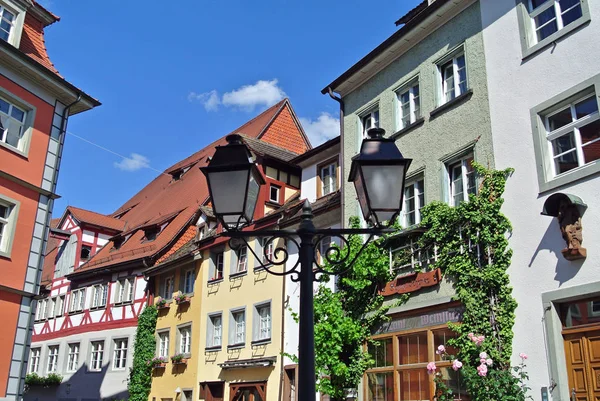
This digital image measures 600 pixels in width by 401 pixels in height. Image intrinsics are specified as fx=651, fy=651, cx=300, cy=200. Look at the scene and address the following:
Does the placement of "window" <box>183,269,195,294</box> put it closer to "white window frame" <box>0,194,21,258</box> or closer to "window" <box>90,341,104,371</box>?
"window" <box>90,341,104,371</box>

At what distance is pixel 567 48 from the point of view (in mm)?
11055

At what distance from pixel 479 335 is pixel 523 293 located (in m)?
1.04

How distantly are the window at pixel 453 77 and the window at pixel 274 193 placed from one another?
9787 mm

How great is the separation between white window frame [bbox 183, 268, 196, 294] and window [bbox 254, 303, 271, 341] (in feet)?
14.3

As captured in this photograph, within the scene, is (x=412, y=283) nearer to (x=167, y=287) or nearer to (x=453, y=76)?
(x=453, y=76)

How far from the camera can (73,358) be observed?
2847 cm

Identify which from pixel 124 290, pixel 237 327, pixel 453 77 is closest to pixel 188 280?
pixel 237 327

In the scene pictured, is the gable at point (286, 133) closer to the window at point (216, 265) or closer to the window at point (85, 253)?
the window at point (216, 265)

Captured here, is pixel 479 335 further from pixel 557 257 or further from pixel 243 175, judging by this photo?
pixel 243 175

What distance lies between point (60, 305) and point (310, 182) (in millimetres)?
16895

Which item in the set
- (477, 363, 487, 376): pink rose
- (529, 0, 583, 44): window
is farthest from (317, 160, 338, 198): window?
(477, 363, 487, 376): pink rose

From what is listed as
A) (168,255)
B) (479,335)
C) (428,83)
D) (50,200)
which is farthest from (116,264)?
(479,335)

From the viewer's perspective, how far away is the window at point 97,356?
27.0 m

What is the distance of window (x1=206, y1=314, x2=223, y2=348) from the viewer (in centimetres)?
2238
